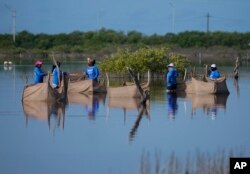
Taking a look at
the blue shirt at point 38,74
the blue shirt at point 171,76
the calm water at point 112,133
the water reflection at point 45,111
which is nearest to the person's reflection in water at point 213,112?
the calm water at point 112,133

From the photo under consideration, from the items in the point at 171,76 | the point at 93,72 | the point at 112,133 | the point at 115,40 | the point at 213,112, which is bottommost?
the point at 112,133

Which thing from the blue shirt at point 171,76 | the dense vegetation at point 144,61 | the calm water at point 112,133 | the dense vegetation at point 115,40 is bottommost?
the calm water at point 112,133

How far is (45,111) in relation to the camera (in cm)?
2709

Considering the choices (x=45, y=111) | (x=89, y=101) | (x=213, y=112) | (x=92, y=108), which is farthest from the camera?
(x=89, y=101)

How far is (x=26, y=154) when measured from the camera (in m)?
18.6

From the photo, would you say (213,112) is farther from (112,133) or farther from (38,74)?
(38,74)

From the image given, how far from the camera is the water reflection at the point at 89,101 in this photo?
1083 inches

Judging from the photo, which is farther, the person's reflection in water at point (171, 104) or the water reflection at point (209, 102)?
the water reflection at point (209, 102)

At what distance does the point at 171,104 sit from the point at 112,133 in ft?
28.3

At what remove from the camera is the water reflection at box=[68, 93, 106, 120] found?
90.2 ft

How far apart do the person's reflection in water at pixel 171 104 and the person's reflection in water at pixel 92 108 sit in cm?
237

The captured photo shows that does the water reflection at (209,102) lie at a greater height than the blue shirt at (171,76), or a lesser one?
lesser

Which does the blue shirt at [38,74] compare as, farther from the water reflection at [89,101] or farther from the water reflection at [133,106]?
the water reflection at [133,106]

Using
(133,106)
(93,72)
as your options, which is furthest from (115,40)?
(133,106)
